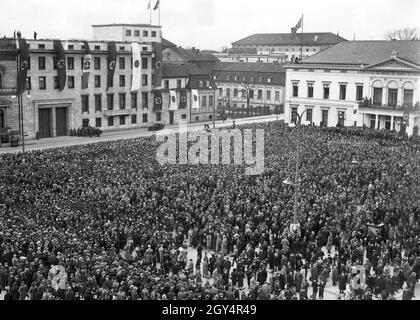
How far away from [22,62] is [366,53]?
132 feet

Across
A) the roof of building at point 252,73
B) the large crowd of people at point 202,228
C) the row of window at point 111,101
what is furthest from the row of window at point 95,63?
the roof of building at point 252,73

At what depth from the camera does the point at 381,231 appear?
26797mm

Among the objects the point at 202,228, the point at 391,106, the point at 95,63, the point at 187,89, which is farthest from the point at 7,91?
the point at 391,106

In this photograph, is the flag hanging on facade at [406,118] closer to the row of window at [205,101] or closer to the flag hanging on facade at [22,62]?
the row of window at [205,101]

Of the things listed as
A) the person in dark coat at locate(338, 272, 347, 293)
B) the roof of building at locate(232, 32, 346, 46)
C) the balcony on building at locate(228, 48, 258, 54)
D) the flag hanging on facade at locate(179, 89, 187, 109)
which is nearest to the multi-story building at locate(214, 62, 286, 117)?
the flag hanging on facade at locate(179, 89, 187, 109)

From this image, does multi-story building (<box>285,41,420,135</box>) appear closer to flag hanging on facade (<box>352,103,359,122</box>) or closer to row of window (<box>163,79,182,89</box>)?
flag hanging on facade (<box>352,103,359,122</box>)

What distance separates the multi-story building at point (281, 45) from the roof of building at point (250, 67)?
25.3 meters

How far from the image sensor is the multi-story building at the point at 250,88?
89.1 metres

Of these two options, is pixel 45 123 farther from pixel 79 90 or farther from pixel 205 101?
pixel 205 101

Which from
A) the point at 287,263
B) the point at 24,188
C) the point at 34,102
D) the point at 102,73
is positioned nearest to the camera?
the point at 287,263

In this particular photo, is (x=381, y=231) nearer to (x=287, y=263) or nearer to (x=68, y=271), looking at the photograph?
(x=287, y=263)

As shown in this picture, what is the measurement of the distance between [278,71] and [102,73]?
114 feet

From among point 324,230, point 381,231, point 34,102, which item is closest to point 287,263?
point 324,230

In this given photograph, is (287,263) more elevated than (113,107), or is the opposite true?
(113,107)
